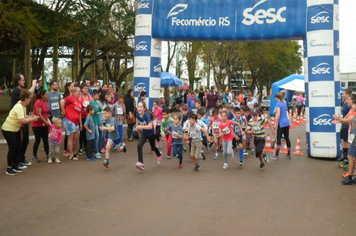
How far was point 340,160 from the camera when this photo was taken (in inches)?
387

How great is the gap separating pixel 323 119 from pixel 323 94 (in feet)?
2.32

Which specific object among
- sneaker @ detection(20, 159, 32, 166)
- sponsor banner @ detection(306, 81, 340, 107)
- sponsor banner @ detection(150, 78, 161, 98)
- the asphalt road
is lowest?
the asphalt road

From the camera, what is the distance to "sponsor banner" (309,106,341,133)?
1009cm

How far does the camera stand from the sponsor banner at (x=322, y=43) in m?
10.2

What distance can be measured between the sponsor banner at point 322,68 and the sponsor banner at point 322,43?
Result: 14cm

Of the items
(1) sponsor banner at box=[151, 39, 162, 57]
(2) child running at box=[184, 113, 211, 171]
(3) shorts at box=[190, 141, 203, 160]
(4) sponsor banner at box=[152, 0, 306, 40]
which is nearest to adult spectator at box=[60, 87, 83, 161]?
(2) child running at box=[184, 113, 211, 171]

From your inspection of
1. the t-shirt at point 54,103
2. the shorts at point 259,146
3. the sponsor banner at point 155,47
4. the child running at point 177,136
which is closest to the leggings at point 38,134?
the t-shirt at point 54,103

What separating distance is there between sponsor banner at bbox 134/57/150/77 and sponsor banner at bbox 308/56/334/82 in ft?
19.9

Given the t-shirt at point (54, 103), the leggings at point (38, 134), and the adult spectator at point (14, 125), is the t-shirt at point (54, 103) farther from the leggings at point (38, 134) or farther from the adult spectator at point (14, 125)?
the adult spectator at point (14, 125)

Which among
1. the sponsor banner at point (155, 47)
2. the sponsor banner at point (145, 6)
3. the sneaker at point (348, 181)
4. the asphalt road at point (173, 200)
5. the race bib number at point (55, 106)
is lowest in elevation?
the asphalt road at point (173, 200)

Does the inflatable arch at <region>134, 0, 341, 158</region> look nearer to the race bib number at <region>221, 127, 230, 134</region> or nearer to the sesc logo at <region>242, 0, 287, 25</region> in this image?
the sesc logo at <region>242, 0, 287, 25</region>

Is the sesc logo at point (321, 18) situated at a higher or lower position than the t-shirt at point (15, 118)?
higher

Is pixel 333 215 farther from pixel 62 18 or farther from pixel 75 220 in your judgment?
pixel 62 18

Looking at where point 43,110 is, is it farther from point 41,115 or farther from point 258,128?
point 258,128
